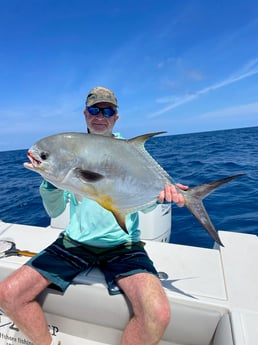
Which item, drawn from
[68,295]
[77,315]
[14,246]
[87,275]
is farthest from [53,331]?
[14,246]

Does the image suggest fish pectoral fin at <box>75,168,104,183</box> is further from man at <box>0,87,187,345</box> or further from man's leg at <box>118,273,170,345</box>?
man's leg at <box>118,273,170,345</box>

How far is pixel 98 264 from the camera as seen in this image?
2.25 m

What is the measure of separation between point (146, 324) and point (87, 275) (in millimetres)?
636

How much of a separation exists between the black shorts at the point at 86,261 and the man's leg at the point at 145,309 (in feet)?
0.26

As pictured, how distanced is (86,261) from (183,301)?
2.67ft

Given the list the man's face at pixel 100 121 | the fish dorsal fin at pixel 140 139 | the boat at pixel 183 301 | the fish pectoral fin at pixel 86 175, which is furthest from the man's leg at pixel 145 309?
the man's face at pixel 100 121

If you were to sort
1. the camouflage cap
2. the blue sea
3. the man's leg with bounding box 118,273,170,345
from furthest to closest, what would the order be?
the blue sea < the camouflage cap < the man's leg with bounding box 118,273,170,345

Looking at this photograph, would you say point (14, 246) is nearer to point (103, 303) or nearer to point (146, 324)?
point (103, 303)

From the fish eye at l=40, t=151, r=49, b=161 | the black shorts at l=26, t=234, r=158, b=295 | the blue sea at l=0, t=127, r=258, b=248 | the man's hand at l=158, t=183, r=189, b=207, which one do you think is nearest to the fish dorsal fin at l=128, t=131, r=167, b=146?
the man's hand at l=158, t=183, r=189, b=207

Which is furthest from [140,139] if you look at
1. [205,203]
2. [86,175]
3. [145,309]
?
[205,203]

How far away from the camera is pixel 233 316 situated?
176 centimetres

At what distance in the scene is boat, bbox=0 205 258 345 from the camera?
185 centimetres

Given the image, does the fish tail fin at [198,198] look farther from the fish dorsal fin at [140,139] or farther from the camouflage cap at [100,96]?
the camouflage cap at [100,96]

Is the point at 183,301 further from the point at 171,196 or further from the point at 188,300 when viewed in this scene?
the point at 171,196
